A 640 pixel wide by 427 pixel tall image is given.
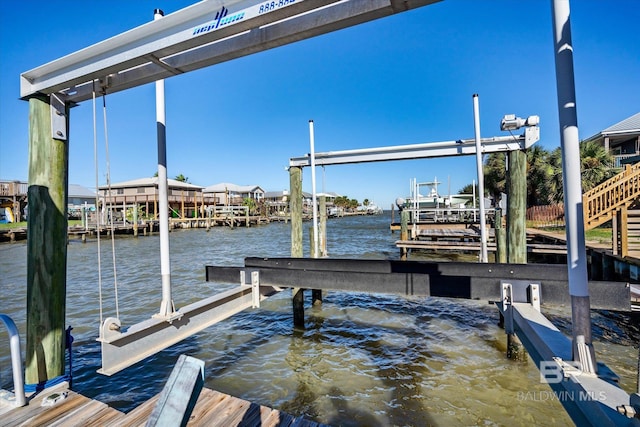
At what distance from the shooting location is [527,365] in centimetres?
508

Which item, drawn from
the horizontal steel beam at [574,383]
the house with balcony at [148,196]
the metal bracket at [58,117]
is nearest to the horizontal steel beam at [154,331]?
the metal bracket at [58,117]

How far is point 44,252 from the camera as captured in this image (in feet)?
9.90

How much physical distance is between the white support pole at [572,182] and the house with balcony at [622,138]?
1054 inches

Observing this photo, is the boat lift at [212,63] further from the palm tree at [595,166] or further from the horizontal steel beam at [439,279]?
the palm tree at [595,166]

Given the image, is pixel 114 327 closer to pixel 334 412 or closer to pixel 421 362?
pixel 334 412

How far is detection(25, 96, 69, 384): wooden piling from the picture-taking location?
9.89 feet

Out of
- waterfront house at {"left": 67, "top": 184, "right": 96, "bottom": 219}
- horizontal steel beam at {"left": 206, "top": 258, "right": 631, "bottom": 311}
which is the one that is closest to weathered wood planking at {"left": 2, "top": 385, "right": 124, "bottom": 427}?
horizontal steel beam at {"left": 206, "top": 258, "right": 631, "bottom": 311}

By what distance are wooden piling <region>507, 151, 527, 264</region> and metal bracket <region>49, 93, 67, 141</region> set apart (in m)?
6.53

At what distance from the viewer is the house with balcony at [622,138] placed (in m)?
21.9

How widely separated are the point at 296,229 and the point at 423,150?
3305mm

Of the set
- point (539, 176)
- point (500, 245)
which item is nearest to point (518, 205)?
point (500, 245)

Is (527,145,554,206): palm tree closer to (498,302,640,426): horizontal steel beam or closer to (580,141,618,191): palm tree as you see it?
(580,141,618,191): palm tree

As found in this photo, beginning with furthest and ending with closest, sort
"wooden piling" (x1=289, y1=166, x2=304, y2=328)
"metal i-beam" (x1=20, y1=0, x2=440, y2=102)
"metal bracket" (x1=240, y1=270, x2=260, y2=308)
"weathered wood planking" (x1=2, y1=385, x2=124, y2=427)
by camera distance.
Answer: "wooden piling" (x1=289, y1=166, x2=304, y2=328) < "metal bracket" (x1=240, y1=270, x2=260, y2=308) < "weathered wood planking" (x1=2, y1=385, x2=124, y2=427) < "metal i-beam" (x1=20, y1=0, x2=440, y2=102)

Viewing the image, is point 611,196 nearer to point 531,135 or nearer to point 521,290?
point 531,135
